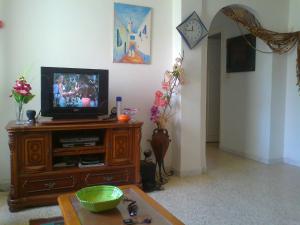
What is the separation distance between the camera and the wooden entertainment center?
2572 mm

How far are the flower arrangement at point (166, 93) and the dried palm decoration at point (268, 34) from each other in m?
1.26

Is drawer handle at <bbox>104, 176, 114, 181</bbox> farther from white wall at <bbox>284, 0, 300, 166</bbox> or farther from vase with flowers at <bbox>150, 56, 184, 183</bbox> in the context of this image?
white wall at <bbox>284, 0, 300, 166</bbox>

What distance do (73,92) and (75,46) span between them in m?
0.61

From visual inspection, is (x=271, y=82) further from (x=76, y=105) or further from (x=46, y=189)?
(x=46, y=189)

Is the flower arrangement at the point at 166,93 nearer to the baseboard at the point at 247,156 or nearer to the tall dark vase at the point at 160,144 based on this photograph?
the tall dark vase at the point at 160,144

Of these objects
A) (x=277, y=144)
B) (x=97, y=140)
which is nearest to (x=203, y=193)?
(x=97, y=140)

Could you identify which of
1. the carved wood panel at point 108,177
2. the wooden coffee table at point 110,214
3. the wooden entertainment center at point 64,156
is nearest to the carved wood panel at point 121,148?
the wooden entertainment center at point 64,156

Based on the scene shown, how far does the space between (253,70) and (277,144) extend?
121 cm

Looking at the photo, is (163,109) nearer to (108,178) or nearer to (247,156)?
(108,178)

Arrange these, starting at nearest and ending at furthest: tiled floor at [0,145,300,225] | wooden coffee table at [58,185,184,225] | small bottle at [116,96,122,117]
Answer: wooden coffee table at [58,185,184,225]
tiled floor at [0,145,300,225]
small bottle at [116,96,122,117]

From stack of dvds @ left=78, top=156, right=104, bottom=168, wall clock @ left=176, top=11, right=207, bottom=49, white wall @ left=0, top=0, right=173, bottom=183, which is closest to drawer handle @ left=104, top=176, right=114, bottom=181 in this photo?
stack of dvds @ left=78, top=156, right=104, bottom=168

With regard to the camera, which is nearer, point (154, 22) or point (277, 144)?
point (154, 22)

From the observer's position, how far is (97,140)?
2.93 meters

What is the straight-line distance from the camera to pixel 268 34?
408cm
